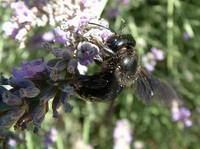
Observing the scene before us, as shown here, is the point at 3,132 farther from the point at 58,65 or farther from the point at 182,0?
the point at 182,0

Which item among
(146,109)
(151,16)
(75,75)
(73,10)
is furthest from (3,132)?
(151,16)

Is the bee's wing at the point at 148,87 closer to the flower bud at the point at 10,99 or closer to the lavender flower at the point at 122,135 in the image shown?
the flower bud at the point at 10,99

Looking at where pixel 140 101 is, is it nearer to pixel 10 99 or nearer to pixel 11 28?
pixel 11 28

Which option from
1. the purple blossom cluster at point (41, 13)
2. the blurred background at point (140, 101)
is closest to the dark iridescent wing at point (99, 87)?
the purple blossom cluster at point (41, 13)

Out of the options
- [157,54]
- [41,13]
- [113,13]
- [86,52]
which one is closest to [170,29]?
[157,54]

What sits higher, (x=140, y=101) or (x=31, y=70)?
(x=31, y=70)

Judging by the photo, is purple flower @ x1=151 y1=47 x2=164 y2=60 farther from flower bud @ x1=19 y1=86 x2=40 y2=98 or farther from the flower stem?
flower bud @ x1=19 y1=86 x2=40 y2=98

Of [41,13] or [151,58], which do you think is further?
[151,58]
